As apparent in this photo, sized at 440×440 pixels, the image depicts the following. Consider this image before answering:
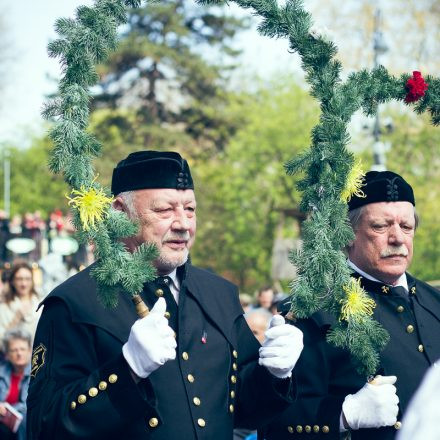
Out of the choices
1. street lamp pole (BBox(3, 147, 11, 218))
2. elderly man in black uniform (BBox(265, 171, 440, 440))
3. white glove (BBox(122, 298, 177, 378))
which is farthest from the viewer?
street lamp pole (BBox(3, 147, 11, 218))

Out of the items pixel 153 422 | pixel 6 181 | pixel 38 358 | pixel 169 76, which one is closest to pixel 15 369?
pixel 38 358

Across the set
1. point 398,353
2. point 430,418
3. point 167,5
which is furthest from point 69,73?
point 167,5

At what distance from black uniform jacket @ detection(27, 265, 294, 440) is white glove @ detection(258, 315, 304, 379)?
0.13m

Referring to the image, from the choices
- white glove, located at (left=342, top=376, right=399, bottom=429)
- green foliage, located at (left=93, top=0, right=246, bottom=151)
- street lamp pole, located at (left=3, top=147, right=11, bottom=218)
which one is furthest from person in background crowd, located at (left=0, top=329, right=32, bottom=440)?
street lamp pole, located at (left=3, top=147, right=11, bottom=218)

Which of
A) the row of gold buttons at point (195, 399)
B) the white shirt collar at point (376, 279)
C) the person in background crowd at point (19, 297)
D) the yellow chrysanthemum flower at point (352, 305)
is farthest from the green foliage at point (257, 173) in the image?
the row of gold buttons at point (195, 399)

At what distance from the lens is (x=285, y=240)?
31.5 metres

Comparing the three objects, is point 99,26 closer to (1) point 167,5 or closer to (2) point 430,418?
(2) point 430,418

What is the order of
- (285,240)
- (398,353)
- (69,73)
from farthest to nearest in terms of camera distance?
(285,240), (398,353), (69,73)

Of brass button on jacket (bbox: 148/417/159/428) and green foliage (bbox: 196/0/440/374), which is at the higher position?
green foliage (bbox: 196/0/440/374)

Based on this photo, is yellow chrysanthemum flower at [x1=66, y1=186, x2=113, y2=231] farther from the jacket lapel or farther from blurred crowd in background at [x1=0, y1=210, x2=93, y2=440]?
the jacket lapel

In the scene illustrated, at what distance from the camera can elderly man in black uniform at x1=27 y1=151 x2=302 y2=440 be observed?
141 inches

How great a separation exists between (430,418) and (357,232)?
312 cm

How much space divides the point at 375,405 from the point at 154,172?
1330mm

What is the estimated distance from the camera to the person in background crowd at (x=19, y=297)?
9336mm
